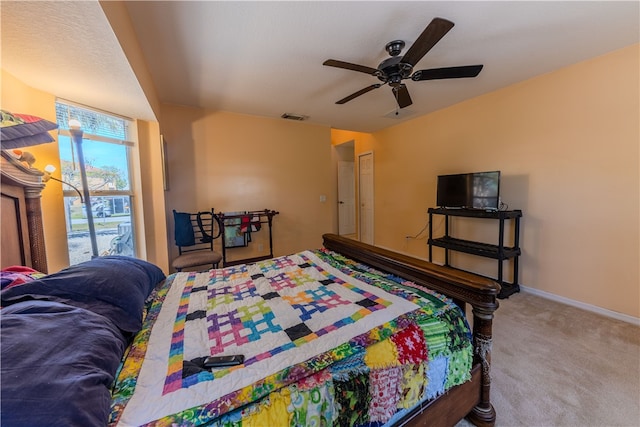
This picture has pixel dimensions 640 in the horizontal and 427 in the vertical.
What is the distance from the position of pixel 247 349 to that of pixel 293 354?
203 millimetres

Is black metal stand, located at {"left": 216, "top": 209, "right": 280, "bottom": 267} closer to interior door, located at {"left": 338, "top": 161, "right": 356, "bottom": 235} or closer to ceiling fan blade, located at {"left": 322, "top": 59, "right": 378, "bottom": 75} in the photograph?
ceiling fan blade, located at {"left": 322, "top": 59, "right": 378, "bottom": 75}

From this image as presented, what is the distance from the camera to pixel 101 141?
251 cm

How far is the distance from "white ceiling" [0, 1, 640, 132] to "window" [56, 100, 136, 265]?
0.22 meters

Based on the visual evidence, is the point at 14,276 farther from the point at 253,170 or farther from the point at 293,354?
the point at 253,170

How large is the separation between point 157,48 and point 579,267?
4.67 metres

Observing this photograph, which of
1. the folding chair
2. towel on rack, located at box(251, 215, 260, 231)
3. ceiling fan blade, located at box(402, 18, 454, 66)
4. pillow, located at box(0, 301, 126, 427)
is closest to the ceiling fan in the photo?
ceiling fan blade, located at box(402, 18, 454, 66)

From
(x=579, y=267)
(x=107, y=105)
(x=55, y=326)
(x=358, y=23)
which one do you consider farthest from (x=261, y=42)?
(x=579, y=267)

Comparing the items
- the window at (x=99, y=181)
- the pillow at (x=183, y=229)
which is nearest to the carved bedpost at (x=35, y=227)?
the window at (x=99, y=181)

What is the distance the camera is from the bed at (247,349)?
0.71 meters

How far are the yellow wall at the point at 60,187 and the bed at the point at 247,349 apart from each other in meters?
0.99

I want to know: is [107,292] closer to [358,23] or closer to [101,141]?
[101,141]

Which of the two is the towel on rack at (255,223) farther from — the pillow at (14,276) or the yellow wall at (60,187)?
the pillow at (14,276)

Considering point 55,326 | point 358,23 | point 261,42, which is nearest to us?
point 55,326

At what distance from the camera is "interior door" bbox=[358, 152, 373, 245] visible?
17.8 feet
